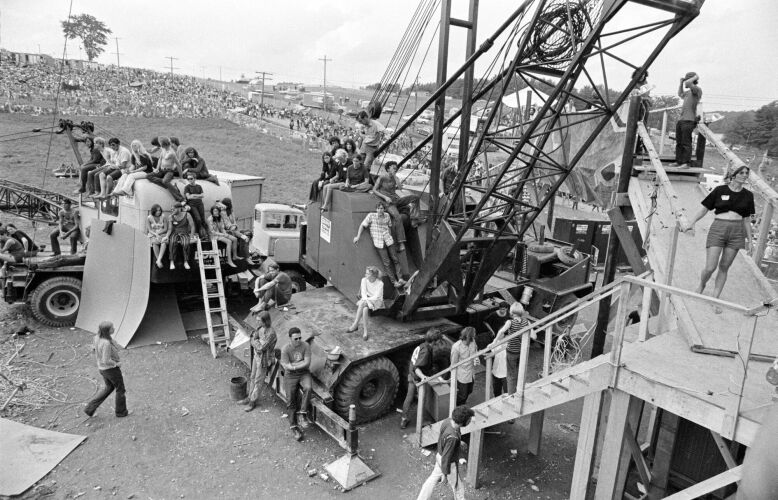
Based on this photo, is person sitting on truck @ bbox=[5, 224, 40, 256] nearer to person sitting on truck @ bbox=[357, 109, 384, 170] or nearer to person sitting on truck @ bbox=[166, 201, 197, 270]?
person sitting on truck @ bbox=[166, 201, 197, 270]

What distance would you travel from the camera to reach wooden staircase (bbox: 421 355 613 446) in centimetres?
512

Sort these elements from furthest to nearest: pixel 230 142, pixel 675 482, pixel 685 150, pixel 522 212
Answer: pixel 230 142 < pixel 522 212 < pixel 685 150 < pixel 675 482

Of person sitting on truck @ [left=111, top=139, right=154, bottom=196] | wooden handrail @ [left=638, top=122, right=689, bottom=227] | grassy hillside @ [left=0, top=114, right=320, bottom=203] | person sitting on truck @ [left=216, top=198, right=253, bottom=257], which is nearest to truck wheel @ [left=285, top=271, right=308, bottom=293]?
person sitting on truck @ [left=216, top=198, right=253, bottom=257]

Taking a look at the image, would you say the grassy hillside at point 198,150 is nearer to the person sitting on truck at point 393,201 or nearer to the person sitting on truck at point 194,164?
the person sitting on truck at point 194,164

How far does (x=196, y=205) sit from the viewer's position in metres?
11.3

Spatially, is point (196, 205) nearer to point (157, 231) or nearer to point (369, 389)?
point (157, 231)

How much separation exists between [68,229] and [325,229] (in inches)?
293

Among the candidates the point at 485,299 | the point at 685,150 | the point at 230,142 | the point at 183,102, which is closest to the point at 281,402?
the point at 485,299

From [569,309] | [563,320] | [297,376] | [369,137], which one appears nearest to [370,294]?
[297,376]

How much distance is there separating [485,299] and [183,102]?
47.8 meters

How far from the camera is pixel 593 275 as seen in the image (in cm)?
1834

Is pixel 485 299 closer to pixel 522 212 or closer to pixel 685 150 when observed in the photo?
pixel 522 212

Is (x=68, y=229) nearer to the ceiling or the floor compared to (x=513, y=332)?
nearer to the ceiling

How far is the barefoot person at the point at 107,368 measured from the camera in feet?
25.3
